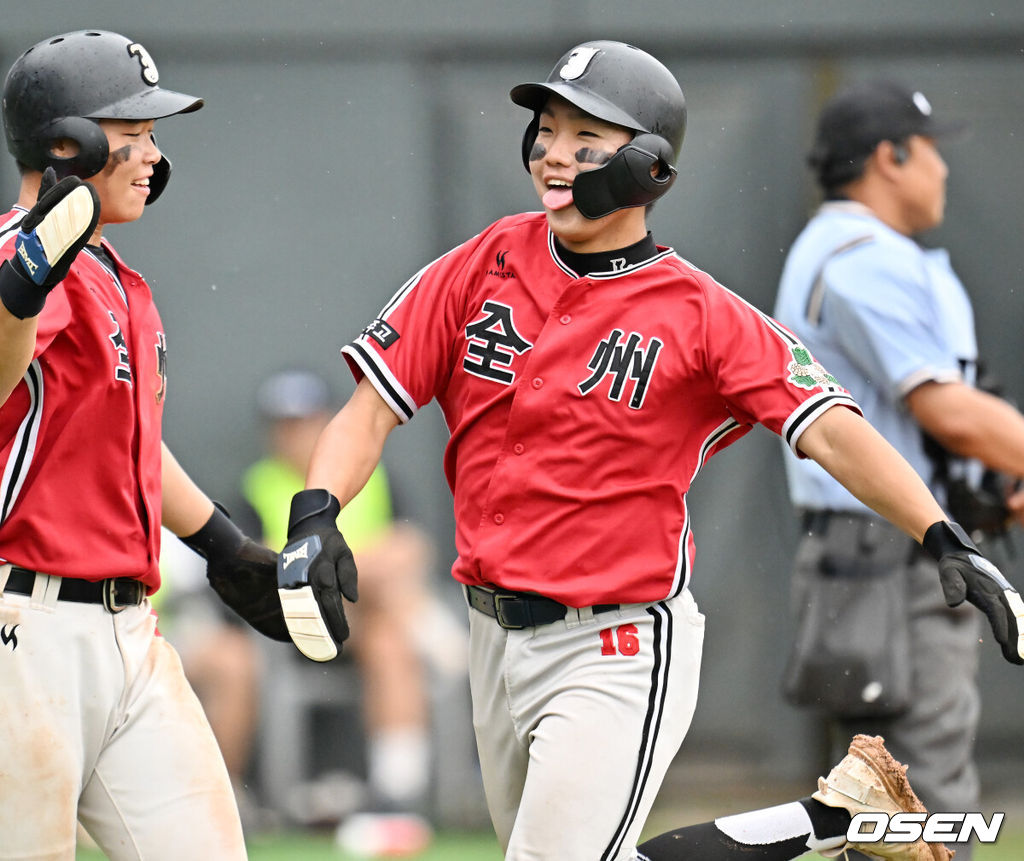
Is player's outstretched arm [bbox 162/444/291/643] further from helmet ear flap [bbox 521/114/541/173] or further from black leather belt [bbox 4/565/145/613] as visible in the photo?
helmet ear flap [bbox 521/114/541/173]

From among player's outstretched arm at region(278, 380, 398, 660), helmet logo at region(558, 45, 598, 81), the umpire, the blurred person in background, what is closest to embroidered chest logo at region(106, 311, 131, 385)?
player's outstretched arm at region(278, 380, 398, 660)

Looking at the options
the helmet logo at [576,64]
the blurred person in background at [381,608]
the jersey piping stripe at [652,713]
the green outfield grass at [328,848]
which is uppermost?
the helmet logo at [576,64]

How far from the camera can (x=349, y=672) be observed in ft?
20.8

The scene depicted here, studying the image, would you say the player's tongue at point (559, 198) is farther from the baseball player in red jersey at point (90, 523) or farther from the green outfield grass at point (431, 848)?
the green outfield grass at point (431, 848)

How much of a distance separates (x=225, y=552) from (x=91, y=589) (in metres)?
0.60

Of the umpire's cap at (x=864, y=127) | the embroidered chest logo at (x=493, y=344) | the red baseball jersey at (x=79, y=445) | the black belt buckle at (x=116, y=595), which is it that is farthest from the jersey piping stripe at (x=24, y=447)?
the umpire's cap at (x=864, y=127)

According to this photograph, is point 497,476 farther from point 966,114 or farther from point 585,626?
point 966,114

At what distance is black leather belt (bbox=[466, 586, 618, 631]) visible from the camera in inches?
128

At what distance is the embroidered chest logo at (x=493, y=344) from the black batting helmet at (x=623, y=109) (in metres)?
0.27

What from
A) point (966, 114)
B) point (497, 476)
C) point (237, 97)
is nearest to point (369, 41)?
point (237, 97)

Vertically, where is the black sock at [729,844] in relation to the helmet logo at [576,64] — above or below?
below

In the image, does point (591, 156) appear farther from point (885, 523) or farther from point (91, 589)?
point (885, 523)

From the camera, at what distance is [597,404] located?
326 centimetres

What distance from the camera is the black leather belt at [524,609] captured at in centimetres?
324
